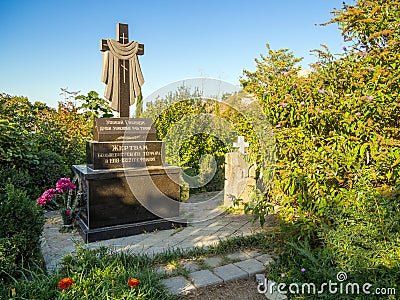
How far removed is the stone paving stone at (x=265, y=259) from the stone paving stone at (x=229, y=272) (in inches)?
11.0

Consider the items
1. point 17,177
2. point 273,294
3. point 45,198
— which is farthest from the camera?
point 17,177

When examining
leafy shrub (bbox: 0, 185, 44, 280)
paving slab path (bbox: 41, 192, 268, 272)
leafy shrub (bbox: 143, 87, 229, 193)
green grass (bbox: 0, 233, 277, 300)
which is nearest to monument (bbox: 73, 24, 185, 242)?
paving slab path (bbox: 41, 192, 268, 272)

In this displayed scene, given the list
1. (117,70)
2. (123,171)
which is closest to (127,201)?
(123,171)

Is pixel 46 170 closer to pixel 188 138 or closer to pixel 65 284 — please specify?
pixel 188 138

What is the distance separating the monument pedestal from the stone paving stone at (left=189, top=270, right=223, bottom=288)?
1.34m

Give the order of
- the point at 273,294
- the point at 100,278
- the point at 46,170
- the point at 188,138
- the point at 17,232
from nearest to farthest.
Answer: the point at 100,278 < the point at 273,294 < the point at 17,232 < the point at 46,170 < the point at 188,138

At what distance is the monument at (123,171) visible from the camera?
3.57m

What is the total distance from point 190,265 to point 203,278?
12.4 inches

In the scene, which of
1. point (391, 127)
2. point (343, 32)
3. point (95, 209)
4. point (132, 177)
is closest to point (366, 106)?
point (391, 127)

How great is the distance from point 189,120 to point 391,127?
12.5 feet

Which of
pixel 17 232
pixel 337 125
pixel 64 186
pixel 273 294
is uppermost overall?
pixel 337 125

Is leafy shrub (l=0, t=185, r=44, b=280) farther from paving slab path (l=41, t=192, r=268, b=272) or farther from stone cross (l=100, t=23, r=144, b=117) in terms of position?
stone cross (l=100, t=23, r=144, b=117)

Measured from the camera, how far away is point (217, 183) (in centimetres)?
630

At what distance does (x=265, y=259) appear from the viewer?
2.93m
